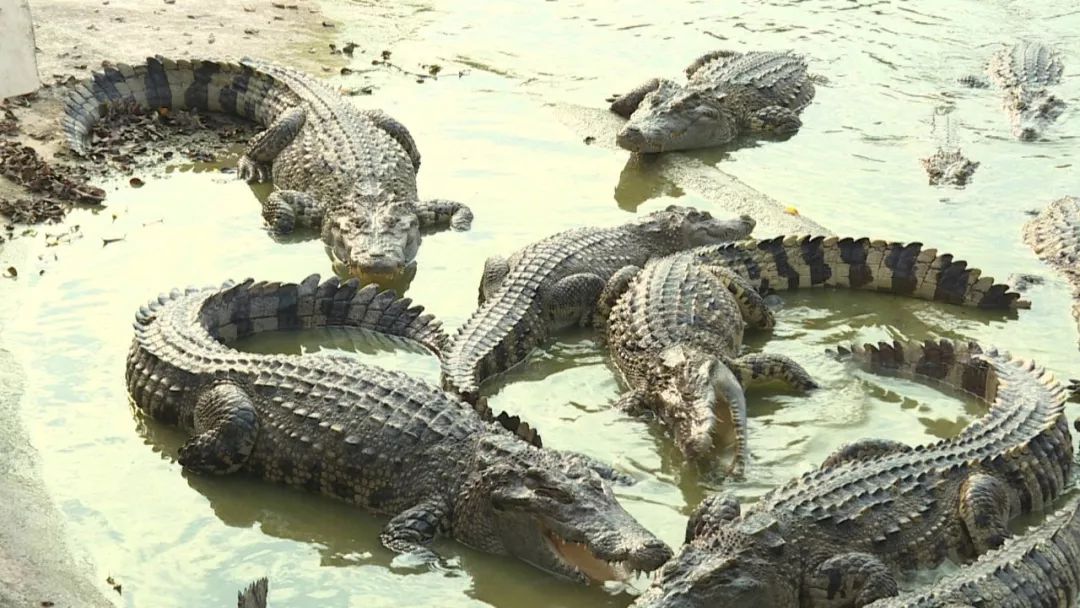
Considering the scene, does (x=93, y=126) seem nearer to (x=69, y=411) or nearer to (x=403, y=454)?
(x=69, y=411)

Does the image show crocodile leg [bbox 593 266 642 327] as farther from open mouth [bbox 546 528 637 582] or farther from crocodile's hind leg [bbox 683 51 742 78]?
crocodile's hind leg [bbox 683 51 742 78]

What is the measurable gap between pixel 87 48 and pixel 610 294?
5987 mm

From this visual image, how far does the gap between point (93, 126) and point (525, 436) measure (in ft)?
18.0

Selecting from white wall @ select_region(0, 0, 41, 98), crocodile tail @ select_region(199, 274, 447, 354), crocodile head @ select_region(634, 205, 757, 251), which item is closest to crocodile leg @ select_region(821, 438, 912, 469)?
crocodile tail @ select_region(199, 274, 447, 354)

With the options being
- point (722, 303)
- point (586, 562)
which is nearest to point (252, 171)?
point (722, 303)

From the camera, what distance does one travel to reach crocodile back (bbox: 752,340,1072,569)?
5285 millimetres

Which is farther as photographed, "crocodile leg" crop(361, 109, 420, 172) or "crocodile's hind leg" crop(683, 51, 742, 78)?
"crocodile's hind leg" crop(683, 51, 742, 78)

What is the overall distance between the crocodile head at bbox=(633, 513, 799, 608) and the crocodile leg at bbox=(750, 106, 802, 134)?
250 inches

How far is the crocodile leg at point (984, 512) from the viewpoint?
5406 mm

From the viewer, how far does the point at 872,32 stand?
526 inches

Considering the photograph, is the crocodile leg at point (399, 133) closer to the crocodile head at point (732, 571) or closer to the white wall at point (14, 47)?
the white wall at point (14, 47)

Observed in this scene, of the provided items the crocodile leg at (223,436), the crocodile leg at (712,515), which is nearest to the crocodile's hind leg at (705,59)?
the crocodile leg at (223,436)

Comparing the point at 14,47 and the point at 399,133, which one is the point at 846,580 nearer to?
the point at 14,47

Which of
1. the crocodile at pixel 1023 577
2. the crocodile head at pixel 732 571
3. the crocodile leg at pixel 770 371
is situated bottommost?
the crocodile leg at pixel 770 371
